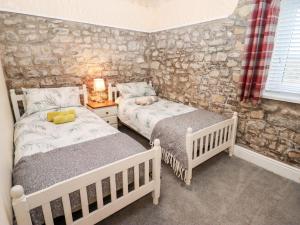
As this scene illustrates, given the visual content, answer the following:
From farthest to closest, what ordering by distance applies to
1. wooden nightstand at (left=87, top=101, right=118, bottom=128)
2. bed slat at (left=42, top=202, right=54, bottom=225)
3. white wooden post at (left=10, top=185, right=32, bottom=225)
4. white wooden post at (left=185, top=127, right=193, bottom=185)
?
wooden nightstand at (left=87, top=101, right=118, bottom=128)
white wooden post at (left=185, top=127, right=193, bottom=185)
bed slat at (left=42, top=202, right=54, bottom=225)
white wooden post at (left=10, top=185, right=32, bottom=225)

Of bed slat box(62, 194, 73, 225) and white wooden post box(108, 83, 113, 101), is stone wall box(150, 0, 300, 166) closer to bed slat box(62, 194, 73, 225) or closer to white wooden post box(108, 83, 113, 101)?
white wooden post box(108, 83, 113, 101)

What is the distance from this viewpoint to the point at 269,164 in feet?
7.20

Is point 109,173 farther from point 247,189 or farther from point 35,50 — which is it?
point 35,50

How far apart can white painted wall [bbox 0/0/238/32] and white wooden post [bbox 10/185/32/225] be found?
253cm

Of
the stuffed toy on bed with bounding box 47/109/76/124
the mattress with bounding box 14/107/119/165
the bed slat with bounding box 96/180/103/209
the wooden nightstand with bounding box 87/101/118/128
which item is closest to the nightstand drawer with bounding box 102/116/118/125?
the wooden nightstand with bounding box 87/101/118/128

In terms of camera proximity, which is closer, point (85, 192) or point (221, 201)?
point (85, 192)

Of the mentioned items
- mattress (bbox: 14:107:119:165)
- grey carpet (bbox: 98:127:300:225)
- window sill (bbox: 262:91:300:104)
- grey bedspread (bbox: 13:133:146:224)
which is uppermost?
window sill (bbox: 262:91:300:104)

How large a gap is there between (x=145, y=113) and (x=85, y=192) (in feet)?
5.03

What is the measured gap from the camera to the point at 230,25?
7.77 ft

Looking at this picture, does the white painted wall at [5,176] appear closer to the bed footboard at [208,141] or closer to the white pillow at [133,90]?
the bed footboard at [208,141]

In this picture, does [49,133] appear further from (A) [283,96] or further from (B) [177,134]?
(A) [283,96]

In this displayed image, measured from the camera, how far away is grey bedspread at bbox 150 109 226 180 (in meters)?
1.92

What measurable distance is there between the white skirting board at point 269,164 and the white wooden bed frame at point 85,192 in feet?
4.84

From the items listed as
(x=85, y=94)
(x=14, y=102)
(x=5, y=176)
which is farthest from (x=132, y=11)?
(x=5, y=176)
